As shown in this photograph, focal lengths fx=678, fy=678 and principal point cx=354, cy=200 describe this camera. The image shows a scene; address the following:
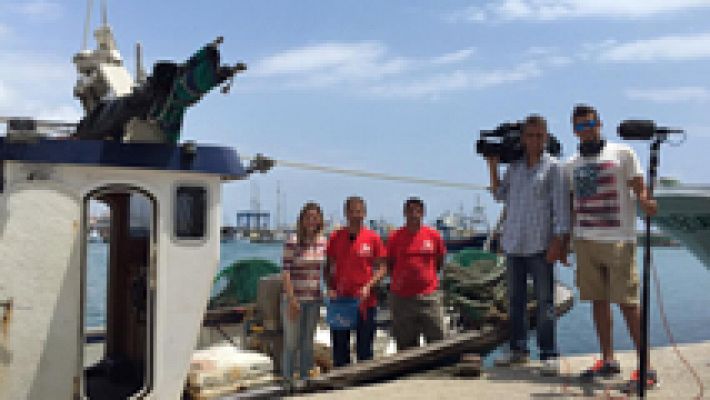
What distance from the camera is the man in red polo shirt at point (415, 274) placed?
6176 millimetres

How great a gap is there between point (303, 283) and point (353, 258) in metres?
0.52

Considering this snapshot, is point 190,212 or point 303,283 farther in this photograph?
point 303,283

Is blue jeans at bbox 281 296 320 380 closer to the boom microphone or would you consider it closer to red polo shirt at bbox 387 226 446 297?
red polo shirt at bbox 387 226 446 297

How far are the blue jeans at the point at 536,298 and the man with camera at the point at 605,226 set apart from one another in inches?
17.3

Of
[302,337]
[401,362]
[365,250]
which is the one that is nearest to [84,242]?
[302,337]

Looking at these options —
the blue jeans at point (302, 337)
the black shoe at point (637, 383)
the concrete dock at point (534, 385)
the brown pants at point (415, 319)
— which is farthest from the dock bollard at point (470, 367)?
the blue jeans at point (302, 337)

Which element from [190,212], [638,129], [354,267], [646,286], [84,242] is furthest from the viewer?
[354,267]

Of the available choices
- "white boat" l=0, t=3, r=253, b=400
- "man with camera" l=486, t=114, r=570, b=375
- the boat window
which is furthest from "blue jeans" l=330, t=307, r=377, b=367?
the boat window

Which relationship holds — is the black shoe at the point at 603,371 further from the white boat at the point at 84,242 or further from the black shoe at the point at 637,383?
the white boat at the point at 84,242

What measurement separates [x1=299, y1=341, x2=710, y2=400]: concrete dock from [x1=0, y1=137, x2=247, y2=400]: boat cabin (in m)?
1.26

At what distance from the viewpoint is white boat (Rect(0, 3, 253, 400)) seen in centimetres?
482

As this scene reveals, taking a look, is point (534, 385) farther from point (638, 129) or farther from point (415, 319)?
point (638, 129)

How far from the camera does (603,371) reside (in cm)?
535

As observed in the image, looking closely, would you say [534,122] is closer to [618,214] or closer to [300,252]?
[618,214]
